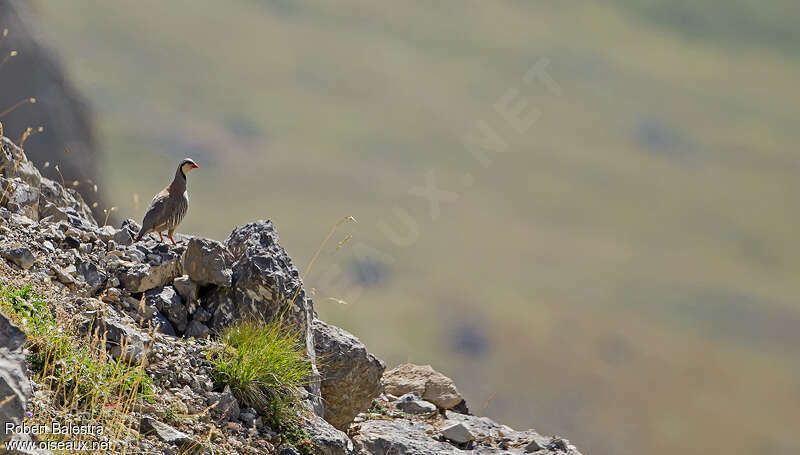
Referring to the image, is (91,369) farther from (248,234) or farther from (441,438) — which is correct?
(441,438)

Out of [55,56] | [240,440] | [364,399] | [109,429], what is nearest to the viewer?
[109,429]

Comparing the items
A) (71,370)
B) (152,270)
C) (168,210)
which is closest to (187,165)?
(168,210)

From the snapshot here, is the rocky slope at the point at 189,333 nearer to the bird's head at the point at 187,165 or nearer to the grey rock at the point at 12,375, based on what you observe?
the grey rock at the point at 12,375

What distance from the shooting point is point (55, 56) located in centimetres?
3216

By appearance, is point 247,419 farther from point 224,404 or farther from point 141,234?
point 141,234

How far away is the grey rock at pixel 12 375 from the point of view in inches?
276

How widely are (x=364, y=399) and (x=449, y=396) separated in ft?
8.03

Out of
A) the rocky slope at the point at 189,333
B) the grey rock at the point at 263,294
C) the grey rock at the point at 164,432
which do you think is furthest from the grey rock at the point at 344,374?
the grey rock at the point at 164,432

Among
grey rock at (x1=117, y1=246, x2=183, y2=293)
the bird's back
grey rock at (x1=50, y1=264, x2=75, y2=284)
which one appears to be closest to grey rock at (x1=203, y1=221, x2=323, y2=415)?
grey rock at (x1=117, y1=246, x2=183, y2=293)

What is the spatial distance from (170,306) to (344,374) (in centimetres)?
280

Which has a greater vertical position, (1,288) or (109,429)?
(1,288)

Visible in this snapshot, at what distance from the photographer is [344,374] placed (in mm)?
11773

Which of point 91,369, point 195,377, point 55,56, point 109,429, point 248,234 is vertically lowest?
point 109,429

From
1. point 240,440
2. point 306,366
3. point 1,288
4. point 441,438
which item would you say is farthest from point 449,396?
point 1,288
